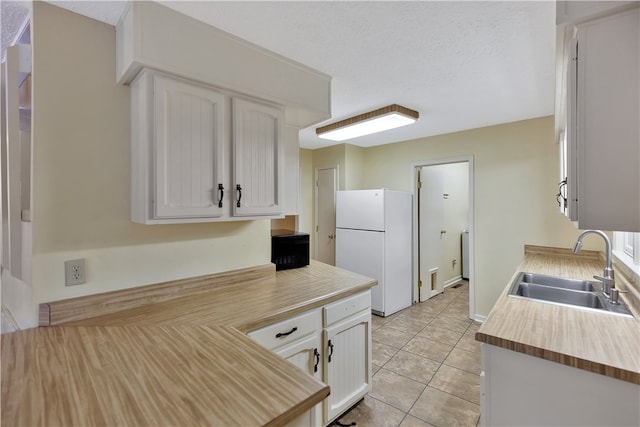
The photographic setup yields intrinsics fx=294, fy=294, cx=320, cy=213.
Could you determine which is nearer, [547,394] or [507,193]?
[547,394]

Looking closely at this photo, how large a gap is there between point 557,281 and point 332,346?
1719 millimetres

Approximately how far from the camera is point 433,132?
11.7ft

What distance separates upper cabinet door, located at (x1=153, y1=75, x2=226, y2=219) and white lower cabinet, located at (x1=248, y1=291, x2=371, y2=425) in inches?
28.2

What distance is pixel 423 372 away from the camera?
237cm

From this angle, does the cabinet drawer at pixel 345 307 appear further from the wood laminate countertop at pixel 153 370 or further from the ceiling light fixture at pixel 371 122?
the ceiling light fixture at pixel 371 122

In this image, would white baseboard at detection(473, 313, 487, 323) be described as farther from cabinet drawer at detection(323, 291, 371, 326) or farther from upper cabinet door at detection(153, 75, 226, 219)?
upper cabinet door at detection(153, 75, 226, 219)

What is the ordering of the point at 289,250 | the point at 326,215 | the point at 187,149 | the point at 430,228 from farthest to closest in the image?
the point at 326,215, the point at 430,228, the point at 289,250, the point at 187,149

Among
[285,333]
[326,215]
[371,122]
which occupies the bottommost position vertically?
[285,333]

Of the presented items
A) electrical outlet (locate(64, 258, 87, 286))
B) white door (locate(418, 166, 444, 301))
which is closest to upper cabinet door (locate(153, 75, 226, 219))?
electrical outlet (locate(64, 258, 87, 286))

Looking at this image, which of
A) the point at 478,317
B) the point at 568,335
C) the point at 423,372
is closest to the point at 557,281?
the point at 568,335

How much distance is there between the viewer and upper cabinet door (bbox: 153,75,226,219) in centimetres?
140

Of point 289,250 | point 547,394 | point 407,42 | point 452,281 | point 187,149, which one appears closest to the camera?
point 547,394

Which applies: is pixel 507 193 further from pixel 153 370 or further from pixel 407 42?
pixel 153 370

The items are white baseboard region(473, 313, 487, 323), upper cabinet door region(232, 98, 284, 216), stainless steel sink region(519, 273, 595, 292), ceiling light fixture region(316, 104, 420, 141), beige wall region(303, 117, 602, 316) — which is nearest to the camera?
upper cabinet door region(232, 98, 284, 216)
